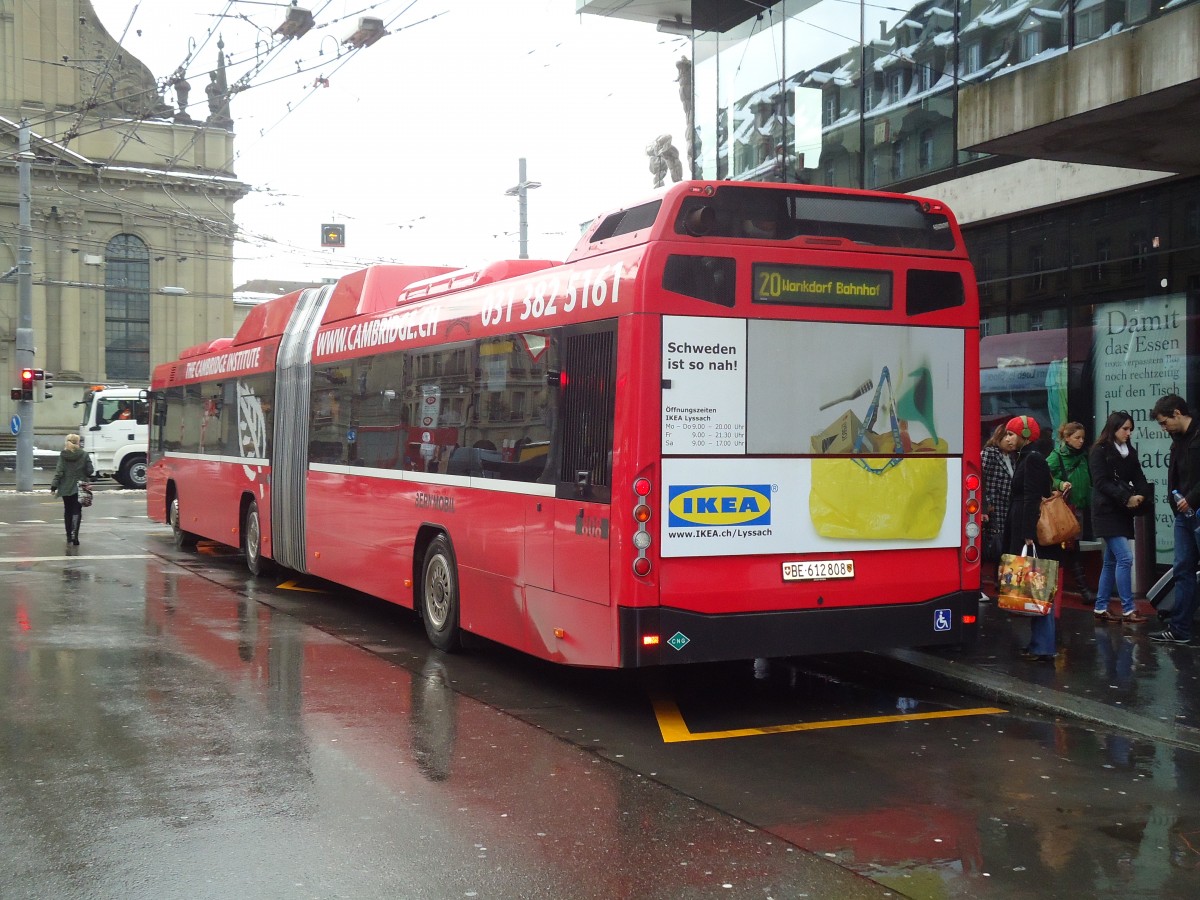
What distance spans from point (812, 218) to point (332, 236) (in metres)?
20.8

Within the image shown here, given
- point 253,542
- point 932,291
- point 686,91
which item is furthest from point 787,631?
point 686,91

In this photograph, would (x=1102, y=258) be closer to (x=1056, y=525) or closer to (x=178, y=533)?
(x=1056, y=525)

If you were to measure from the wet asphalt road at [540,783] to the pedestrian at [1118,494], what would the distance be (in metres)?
2.78

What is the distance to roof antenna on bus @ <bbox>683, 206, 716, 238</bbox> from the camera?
301 inches

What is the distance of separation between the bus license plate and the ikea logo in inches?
13.3

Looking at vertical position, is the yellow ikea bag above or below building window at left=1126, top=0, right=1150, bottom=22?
below

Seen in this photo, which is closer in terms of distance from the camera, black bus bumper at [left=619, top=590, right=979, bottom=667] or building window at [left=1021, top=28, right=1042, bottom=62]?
black bus bumper at [left=619, top=590, right=979, bottom=667]

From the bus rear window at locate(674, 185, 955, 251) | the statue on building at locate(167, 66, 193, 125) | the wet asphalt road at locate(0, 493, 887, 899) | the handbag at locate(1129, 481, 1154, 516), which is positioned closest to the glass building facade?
the handbag at locate(1129, 481, 1154, 516)

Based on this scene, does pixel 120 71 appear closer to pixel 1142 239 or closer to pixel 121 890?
pixel 1142 239

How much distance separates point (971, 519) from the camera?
27.8ft

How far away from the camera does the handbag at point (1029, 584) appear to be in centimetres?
917

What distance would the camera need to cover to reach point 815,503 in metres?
7.95

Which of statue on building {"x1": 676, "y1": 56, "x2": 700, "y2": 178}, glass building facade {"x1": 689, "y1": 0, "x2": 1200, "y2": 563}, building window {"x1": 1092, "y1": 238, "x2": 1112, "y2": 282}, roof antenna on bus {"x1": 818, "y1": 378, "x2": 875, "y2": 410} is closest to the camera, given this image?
roof antenna on bus {"x1": 818, "y1": 378, "x2": 875, "y2": 410}

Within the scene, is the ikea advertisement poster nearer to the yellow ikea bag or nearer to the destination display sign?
the yellow ikea bag
